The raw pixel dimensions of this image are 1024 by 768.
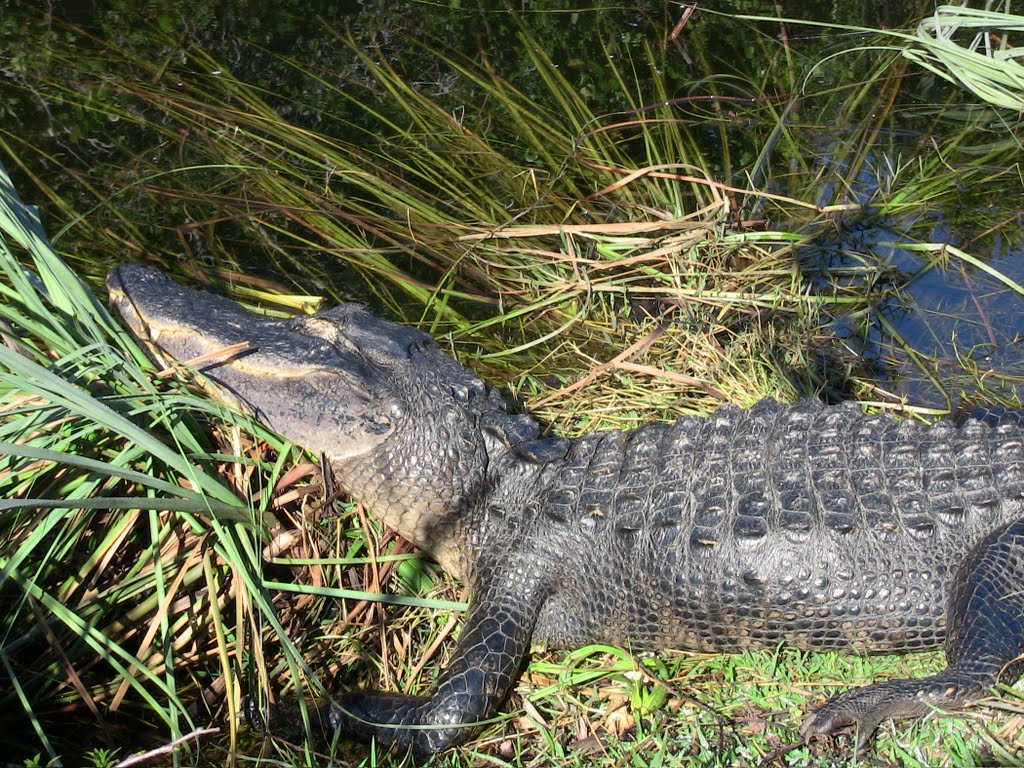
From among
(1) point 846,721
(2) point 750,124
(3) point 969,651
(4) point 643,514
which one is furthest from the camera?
(2) point 750,124

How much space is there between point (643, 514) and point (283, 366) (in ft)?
4.20

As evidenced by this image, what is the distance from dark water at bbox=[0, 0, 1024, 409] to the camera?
446 cm

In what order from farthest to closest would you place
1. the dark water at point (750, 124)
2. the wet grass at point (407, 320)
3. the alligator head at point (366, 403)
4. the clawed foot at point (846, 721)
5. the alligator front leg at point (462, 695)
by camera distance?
the dark water at point (750, 124)
the alligator head at point (366, 403)
the alligator front leg at point (462, 695)
the wet grass at point (407, 320)
the clawed foot at point (846, 721)

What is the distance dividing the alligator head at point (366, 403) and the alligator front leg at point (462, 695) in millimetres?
303

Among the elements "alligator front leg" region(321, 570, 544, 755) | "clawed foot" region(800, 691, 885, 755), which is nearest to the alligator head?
"alligator front leg" region(321, 570, 544, 755)

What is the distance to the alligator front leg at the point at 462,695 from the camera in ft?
9.40

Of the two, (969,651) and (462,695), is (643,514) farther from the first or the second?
(969,651)

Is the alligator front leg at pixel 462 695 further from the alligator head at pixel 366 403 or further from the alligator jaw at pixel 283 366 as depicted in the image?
the alligator jaw at pixel 283 366

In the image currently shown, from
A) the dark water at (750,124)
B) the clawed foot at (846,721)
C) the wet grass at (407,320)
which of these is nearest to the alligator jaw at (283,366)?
the wet grass at (407,320)

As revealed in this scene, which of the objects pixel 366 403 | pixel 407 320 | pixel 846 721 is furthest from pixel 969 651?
pixel 407 320

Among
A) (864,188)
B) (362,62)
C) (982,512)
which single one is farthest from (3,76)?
(982,512)

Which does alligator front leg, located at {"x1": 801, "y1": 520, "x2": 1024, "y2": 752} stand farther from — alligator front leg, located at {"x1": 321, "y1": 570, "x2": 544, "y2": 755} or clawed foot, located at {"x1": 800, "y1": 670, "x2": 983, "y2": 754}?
alligator front leg, located at {"x1": 321, "y1": 570, "x2": 544, "y2": 755}

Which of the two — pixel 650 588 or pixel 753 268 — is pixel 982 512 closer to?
pixel 650 588

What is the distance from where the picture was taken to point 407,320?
4523mm
